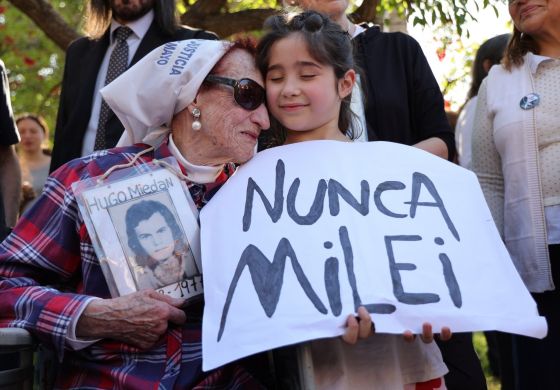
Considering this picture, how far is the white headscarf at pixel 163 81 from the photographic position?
3.04 meters

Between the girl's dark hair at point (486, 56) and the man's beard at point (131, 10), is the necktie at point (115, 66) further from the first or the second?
the girl's dark hair at point (486, 56)

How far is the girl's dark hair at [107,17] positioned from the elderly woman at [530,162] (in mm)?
Answer: 1552

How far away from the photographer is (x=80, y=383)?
2.76 metres

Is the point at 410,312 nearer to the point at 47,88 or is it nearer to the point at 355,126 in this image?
the point at 355,126

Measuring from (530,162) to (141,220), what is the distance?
1620mm

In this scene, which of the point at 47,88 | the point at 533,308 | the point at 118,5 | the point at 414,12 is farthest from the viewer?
the point at 47,88

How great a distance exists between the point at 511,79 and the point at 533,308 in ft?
4.87

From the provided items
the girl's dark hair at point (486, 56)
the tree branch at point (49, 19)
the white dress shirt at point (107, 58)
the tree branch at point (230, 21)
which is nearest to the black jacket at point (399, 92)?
the white dress shirt at point (107, 58)

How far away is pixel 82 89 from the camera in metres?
4.37

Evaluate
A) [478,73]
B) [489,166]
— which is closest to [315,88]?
[489,166]

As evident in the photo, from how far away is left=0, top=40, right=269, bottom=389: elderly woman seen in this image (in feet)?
8.84

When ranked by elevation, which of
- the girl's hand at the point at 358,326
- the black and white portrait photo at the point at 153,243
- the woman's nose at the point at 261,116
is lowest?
the girl's hand at the point at 358,326

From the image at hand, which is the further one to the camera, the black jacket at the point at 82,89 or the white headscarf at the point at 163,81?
the black jacket at the point at 82,89

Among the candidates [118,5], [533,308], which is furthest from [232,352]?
[118,5]
